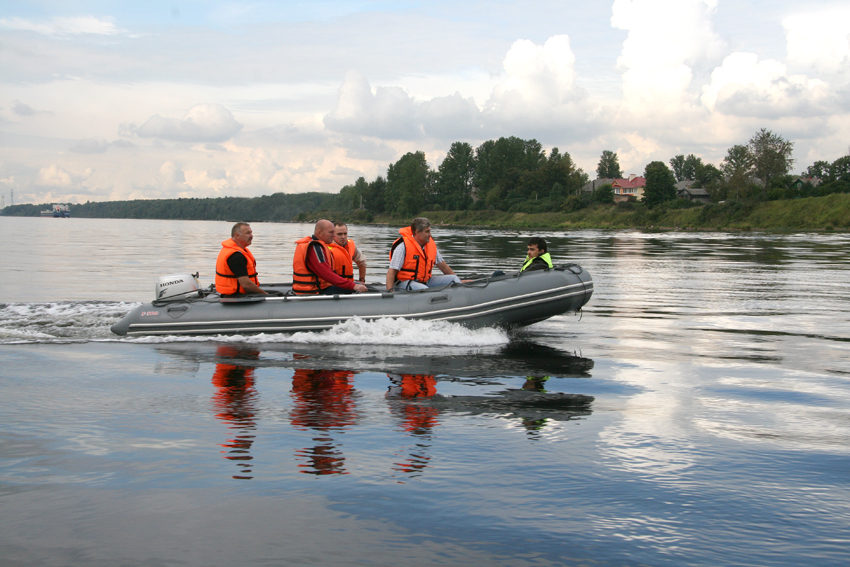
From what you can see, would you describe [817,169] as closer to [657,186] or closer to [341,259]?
[657,186]

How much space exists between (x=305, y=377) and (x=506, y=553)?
13.1 feet

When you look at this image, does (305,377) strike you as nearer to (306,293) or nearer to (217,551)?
(306,293)

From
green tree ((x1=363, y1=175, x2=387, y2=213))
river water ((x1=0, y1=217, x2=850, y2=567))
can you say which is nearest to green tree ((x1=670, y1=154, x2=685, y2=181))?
green tree ((x1=363, y1=175, x2=387, y2=213))

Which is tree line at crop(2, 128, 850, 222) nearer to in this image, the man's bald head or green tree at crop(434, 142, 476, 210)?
green tree at crop(434, 142, 476, 210)

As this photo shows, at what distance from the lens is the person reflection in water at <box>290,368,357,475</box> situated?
4496 millimetres

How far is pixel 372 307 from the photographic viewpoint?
350 inches

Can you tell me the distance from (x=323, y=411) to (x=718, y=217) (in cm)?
6576

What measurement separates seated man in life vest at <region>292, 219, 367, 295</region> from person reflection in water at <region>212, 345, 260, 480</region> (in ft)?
4.19

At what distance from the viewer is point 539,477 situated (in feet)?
14.0

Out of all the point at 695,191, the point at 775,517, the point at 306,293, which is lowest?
the point at 775,517

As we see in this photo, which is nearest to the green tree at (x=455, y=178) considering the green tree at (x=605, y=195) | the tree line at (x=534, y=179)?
the tree line at (x=534, y=179)

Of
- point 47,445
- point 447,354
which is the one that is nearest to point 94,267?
point 447,354

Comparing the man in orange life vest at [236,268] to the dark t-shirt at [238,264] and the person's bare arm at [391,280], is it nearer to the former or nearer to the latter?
the dark t-shirt at [238,264]

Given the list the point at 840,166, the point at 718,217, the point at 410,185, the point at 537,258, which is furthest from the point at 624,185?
the point at 537,258
